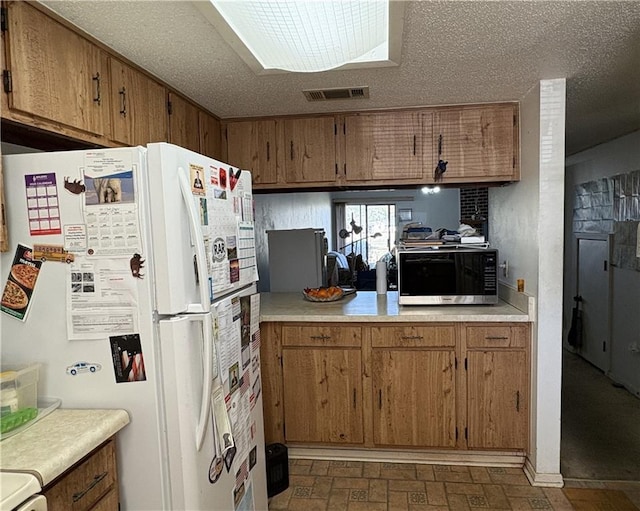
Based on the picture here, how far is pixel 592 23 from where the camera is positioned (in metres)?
1.70

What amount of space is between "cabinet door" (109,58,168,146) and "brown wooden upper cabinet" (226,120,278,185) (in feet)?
2.45

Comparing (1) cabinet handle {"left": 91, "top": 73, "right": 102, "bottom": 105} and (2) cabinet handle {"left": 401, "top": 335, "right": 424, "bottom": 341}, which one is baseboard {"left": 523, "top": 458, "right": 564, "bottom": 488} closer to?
(2) cabinet handle {"left": 401, "top": 335, "right": 424, "bottom": 341}

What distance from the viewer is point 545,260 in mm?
2422

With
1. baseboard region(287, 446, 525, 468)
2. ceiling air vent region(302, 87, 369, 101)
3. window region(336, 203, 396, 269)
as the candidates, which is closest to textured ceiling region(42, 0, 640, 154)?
ceiling air vent region(302, 87, 369, 101)

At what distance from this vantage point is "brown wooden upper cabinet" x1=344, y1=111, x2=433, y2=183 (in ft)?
9.30

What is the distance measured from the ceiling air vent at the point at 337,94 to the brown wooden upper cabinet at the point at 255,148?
49 centimetres

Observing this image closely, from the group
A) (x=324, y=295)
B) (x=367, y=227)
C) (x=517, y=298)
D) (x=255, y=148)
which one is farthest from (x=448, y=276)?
(x=367, y=227)

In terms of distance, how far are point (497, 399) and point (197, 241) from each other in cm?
205

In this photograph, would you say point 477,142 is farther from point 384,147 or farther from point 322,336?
point 322,336

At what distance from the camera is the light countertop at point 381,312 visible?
2.56m

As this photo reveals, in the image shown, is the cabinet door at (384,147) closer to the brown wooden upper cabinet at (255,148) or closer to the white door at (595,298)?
the brown wooden upper cabinet at (255,148)

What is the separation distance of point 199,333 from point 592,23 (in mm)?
1844

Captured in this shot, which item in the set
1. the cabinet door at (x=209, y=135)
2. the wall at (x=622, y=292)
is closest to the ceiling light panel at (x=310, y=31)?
the cabinet door at (x=209, y=135)

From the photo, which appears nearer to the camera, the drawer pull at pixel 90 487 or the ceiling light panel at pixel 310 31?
the drawer pull at pixel 90 487
